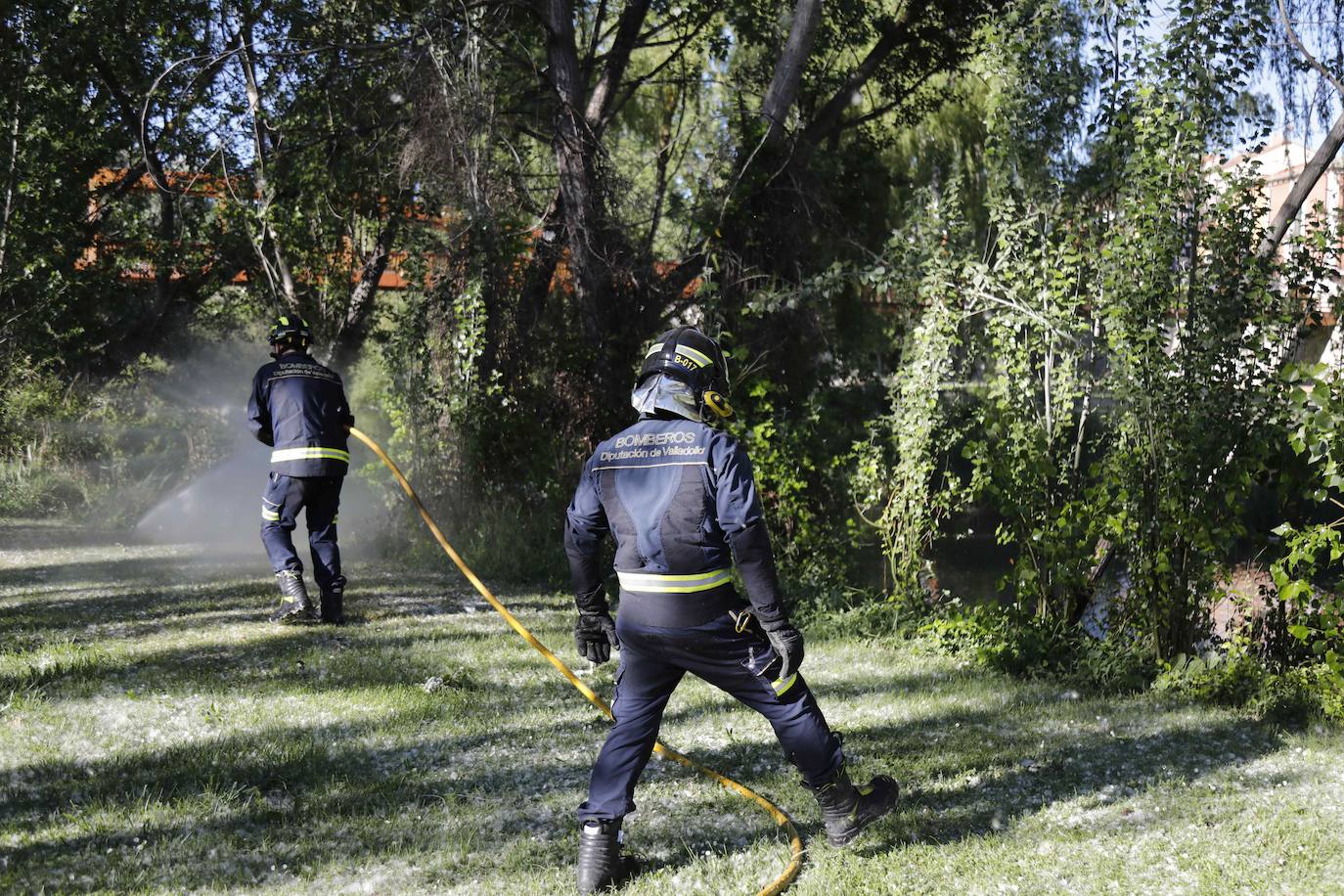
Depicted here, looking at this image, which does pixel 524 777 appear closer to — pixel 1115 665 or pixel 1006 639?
pixel 1006 639

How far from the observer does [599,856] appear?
384 centimetres

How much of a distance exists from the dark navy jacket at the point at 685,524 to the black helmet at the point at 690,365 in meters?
0.18

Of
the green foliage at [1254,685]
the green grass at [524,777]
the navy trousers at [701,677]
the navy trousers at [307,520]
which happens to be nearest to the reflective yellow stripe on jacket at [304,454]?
the navy trousers at [307,520]

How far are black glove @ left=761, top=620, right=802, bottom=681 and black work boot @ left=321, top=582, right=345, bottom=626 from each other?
4880mm

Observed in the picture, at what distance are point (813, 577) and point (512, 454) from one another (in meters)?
3.73

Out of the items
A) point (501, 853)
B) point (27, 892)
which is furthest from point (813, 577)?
point (27, 892)

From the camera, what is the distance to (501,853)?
4.20 metres

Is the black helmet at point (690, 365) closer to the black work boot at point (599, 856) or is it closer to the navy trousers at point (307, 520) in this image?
the black work boot at point (599, 856)

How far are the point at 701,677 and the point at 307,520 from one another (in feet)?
15.7

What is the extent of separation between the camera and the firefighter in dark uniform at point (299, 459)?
7664 mm

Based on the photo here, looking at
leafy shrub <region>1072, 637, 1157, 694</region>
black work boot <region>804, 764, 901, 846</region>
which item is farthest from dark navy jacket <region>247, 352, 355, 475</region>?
leafy shrub <region>1072, 637, 1157, 694</region>

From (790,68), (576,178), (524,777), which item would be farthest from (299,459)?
(790,68)

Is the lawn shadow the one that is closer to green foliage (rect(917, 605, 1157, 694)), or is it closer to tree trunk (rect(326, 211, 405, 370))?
green foliage (rect(917, 605, 1157, 694))

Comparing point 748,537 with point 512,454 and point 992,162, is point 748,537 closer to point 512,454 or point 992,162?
point 992,162
